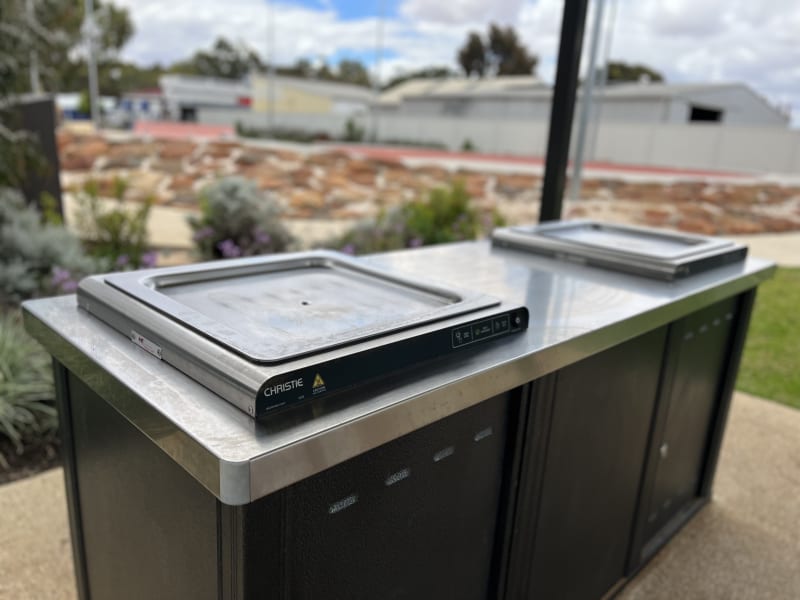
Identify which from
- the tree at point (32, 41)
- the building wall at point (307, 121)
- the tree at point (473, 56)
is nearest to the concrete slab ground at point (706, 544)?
the tree at point (32, 41)

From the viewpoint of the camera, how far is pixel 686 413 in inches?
85.4

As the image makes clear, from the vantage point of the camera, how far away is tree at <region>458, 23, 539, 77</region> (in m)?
46.2

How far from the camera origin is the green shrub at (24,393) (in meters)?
2.63

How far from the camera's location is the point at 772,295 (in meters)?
6.17

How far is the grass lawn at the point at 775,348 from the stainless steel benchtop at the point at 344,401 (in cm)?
271

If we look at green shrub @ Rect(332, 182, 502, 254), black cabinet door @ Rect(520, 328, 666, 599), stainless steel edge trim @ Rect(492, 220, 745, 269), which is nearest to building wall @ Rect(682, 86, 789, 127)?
green shrub @ Rect(332, 182, 502, 254)

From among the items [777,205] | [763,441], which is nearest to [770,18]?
[777,205]

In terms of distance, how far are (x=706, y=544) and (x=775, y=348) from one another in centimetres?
306

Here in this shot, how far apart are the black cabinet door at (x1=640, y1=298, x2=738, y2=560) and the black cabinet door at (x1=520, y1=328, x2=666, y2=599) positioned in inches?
3.7

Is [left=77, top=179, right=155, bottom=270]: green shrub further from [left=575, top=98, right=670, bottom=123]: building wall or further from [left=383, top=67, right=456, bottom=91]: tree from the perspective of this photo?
[left=383, top=67, right=456, bottom=91]: tree

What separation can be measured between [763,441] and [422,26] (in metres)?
20.6

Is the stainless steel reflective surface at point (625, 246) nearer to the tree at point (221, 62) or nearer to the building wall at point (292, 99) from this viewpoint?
the building wall at point (292, 99)

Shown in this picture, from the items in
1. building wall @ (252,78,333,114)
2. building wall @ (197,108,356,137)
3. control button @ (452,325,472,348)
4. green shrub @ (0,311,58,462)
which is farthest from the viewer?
building wall @ (252,78,333,114)

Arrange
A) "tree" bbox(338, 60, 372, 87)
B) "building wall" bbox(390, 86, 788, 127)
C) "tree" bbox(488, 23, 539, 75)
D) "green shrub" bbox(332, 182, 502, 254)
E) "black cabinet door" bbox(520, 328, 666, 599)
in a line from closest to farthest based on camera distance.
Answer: "black cabinet door" bbox(520, 328, 666, 599)
"green shrub" bbox(332, 182, 502, 254)
"building wall" bbox(390, 86, 788, 127)
"tree" bbox(488, 23, 539, 75)
"tree" bbox(338, 60, 372, 87)
